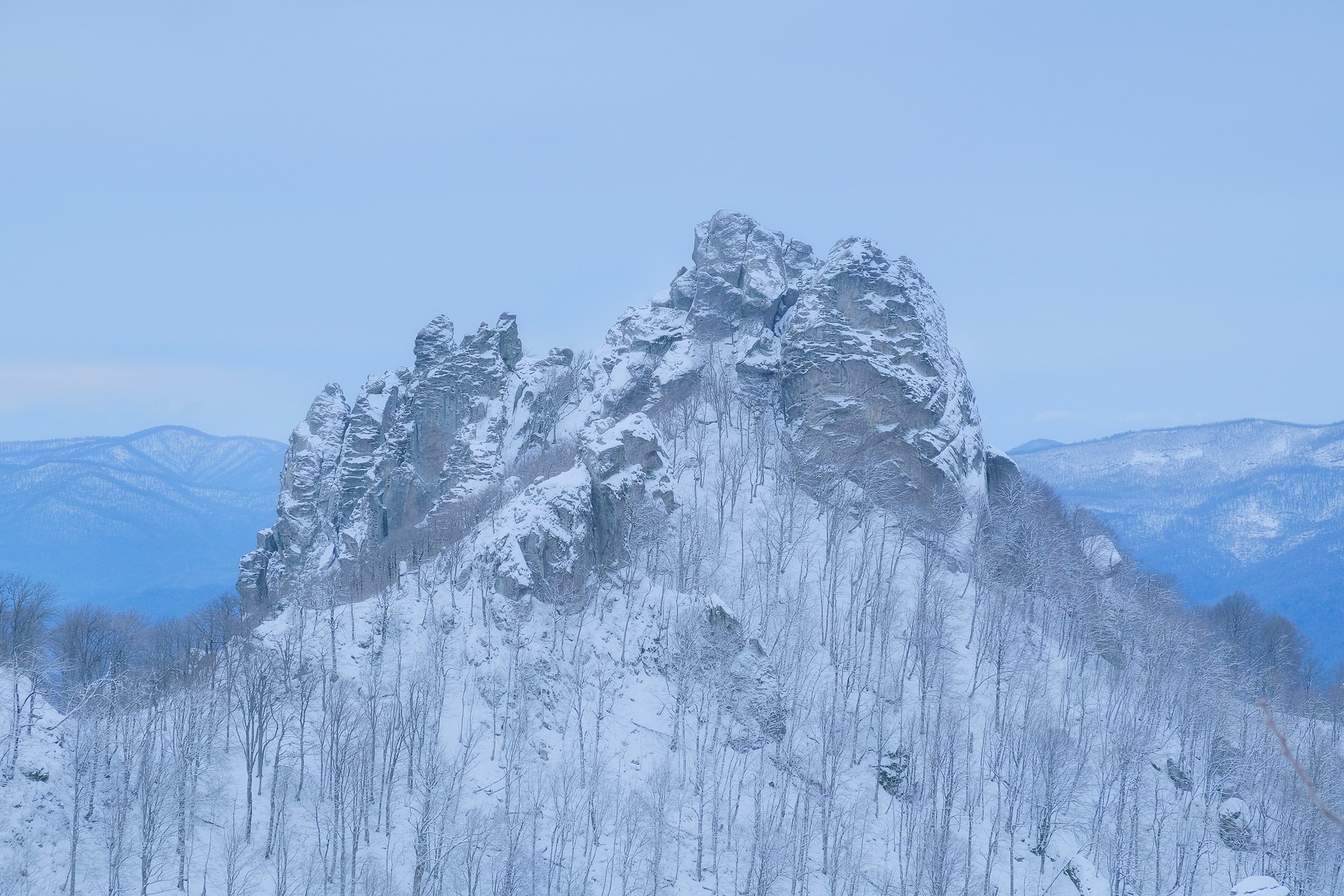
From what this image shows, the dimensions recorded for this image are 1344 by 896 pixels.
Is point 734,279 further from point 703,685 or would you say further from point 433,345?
point 703,685

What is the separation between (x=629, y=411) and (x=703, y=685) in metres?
35.1

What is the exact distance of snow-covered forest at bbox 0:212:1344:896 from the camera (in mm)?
40750

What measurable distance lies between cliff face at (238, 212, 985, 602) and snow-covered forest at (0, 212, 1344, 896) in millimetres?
427

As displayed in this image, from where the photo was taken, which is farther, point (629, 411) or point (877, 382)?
point (629, 411)

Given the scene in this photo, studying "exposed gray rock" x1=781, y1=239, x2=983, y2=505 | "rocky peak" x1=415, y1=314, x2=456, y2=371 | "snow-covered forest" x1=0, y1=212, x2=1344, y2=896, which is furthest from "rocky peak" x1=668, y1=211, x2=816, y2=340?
"rocky peak" x1=415, y1=314, x2=456, y2=371

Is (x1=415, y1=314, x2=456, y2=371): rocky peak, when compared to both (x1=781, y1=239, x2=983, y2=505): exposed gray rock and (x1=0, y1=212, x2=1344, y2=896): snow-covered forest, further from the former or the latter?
(x1=781, y1=239, x2=983, y2=505): exposed gray rock

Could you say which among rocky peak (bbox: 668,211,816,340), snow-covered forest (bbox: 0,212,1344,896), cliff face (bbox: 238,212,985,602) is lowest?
snow-covered forest (bbox: 0,212,1344,896)

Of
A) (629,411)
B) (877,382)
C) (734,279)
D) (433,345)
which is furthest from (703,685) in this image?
(433,345)

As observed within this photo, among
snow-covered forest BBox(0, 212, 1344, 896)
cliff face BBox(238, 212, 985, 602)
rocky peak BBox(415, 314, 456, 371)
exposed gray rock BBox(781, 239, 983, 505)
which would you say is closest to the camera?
snow-covered forest BBox(0, 212, 1344, 896)

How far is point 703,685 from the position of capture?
5428 centimetres

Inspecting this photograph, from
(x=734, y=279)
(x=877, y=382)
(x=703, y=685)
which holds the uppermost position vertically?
(x=734, y=279)

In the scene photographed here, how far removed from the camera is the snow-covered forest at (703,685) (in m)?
40.8

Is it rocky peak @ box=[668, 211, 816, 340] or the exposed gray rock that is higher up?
rocky peak @ box=[668, 211, 816, 340]

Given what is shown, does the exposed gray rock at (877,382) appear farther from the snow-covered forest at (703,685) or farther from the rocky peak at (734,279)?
the rocky peak at (734,279)
